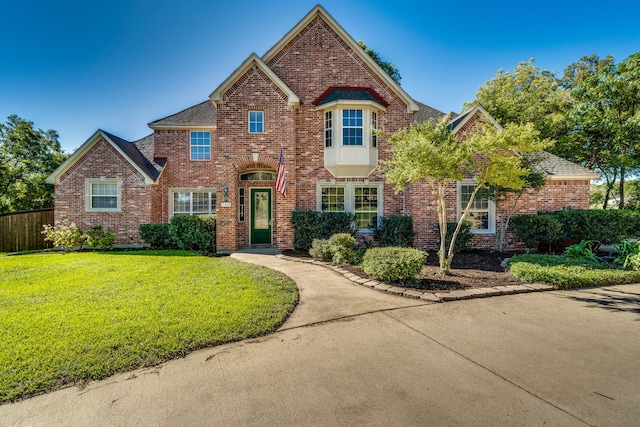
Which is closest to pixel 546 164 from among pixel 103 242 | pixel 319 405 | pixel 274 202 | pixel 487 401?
pixel 274 202

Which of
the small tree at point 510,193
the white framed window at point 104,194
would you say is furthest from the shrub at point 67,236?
the small tree at point 510,193

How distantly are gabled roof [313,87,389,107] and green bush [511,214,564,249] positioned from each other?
7.20 meters

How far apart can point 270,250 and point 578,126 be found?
20841 millimetres

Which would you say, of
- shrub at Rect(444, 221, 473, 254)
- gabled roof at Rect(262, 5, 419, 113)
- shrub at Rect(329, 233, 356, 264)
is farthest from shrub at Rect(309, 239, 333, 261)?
gabled roof at Rect(262, 5, 419, 113)

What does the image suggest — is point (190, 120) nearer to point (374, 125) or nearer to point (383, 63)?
point (374, 125)

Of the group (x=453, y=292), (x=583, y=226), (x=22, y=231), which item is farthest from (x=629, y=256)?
(x=22, y=231)

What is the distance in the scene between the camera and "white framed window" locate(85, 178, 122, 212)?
1383 cm

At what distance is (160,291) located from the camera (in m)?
6.18

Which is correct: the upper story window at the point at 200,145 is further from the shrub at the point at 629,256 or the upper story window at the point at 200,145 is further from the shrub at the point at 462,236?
the shrub at the point at 629,256

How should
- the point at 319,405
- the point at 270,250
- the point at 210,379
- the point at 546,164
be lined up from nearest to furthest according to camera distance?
1. the point at 319,405
2. the point at 210,379
3. the point at 270,250
4. the point at 546,164

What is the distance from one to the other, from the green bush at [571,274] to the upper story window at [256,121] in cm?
974

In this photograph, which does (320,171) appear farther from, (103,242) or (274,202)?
(103,242)

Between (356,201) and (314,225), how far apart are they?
244cm

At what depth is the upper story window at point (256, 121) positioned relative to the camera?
11.9 metres
